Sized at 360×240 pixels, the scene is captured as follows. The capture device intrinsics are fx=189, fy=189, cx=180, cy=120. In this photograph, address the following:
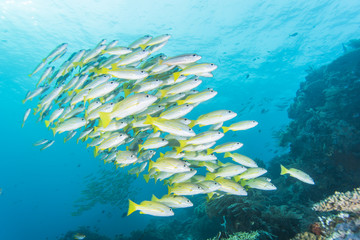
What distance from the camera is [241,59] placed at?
27.4m

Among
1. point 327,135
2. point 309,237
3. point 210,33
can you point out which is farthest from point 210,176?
point 210,33

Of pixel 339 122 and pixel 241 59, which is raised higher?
pixel 241 59

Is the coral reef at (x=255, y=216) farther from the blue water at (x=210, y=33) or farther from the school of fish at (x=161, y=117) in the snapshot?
the blue water at (x=210, y=33)

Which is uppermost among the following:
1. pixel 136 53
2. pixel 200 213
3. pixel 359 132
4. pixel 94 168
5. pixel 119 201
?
pixel 136 53

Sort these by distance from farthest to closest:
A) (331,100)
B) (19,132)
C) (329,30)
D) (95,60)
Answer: (19,132) < (329,30) < (331,100) < (95,60)

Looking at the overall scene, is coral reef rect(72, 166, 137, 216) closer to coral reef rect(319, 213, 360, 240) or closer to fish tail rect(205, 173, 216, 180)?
fish tail rect(205, 173, 216, 180)

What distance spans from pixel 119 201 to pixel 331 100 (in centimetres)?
2049

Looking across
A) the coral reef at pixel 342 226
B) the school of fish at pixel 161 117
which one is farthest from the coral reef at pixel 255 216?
the coral reef at pixel 342 226

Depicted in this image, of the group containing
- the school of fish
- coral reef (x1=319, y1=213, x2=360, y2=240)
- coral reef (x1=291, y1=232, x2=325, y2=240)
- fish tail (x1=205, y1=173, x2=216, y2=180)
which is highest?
the school of fish

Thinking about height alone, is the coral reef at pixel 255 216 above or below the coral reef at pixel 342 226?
below

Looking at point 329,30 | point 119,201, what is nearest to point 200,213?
point 119,201

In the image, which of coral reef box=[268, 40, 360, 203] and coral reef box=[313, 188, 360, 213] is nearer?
coral reef box=[313, 188, 360, 213]

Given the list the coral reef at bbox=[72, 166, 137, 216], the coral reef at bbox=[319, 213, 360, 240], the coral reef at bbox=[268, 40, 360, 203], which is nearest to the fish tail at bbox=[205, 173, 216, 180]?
the coral reef at bbox=[319, 213, 360, 240]

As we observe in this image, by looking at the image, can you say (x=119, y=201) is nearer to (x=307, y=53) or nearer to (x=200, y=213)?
(x=200, y=213)
